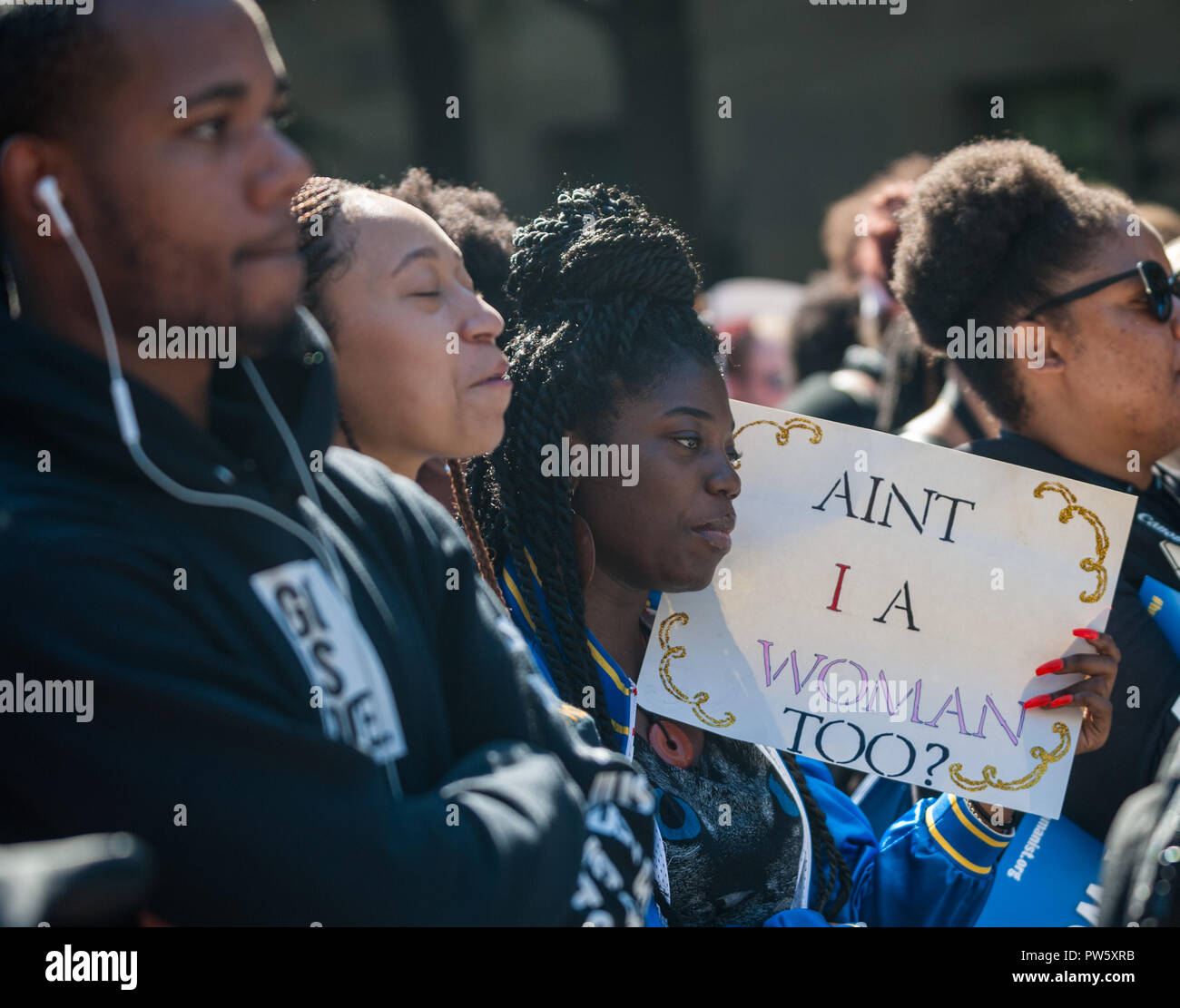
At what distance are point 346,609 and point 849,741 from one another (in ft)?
4.06

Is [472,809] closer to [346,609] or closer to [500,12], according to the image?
[346,609]

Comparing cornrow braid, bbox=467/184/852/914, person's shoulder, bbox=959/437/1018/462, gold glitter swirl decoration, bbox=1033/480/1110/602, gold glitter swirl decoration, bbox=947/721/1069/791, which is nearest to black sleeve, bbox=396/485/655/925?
cornrow braid, bbox=467/184/852/914

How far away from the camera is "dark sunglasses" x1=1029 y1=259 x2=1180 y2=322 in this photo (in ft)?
9.13

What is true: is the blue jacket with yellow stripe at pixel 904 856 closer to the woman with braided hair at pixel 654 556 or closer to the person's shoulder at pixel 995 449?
the woman with braided hair at pixel 654 556

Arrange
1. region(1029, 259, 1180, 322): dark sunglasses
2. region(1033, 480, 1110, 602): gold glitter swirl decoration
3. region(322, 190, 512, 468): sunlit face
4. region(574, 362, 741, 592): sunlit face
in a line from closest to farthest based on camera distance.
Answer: region(322, 190, 512, 468): sunlit face < region(574, 362, 741, 592): sunlit face < region(1033, 480, 1110, 602): gold glitter swirl decoration < region(1029, 259, 1180, 322): dark sunglasses

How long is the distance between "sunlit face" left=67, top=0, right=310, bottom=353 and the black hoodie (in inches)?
4.8

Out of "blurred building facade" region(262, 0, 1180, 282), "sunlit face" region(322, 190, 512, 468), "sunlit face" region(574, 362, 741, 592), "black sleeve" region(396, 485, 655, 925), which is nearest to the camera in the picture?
"black sleeve" region(396, 485, 655, 925)

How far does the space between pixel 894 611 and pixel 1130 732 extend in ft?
1.79

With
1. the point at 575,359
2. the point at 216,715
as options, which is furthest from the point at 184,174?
the point at 575,359

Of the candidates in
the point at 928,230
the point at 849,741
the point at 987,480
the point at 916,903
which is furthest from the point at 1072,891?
the point at 928,230

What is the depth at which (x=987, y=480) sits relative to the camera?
2.51 metres

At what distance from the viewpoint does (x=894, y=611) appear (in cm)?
245

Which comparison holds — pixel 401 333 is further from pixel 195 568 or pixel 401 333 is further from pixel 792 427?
pixel 195 568

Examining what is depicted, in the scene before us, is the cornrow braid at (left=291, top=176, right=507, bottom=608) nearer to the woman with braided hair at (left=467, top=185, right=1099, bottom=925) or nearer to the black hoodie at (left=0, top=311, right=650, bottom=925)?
the woman with braided hair at (left=467, top=185, right=1099, bottom=925)
